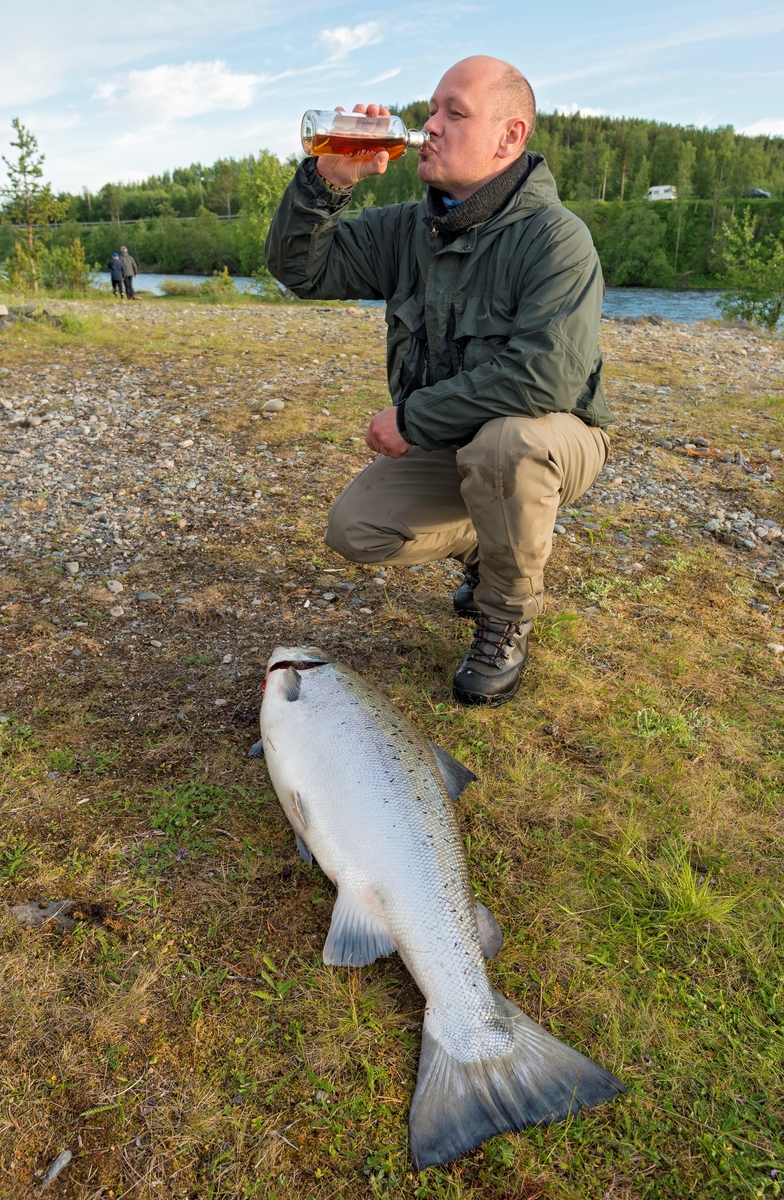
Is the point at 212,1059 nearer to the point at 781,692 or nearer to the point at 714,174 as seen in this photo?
the point at 781,692

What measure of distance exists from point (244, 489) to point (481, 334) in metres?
3.06

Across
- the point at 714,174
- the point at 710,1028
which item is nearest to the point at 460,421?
the point at 710,1028

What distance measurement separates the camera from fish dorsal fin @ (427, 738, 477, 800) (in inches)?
111

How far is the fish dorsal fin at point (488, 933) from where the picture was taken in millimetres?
2262

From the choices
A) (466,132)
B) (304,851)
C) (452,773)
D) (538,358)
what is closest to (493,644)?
(452,773)

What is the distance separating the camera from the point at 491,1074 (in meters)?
1.90

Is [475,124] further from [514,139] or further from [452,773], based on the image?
[452,773]

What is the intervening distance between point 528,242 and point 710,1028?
318cm

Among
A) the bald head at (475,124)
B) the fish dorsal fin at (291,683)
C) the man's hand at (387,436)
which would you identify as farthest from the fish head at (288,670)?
the bald head at (475,124)

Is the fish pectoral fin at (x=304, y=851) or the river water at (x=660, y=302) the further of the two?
the river water at (x=660, y=302)

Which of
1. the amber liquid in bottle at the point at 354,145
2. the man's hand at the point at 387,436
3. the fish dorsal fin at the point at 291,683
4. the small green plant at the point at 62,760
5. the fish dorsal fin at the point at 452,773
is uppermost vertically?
the amber liquid in bottle at the point at 354,145

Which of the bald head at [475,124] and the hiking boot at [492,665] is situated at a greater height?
the bald head at [475,124]

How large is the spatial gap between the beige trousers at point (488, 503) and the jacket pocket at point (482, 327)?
407 mm

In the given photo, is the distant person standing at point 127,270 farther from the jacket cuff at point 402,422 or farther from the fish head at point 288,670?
the fish head at point 288,670
